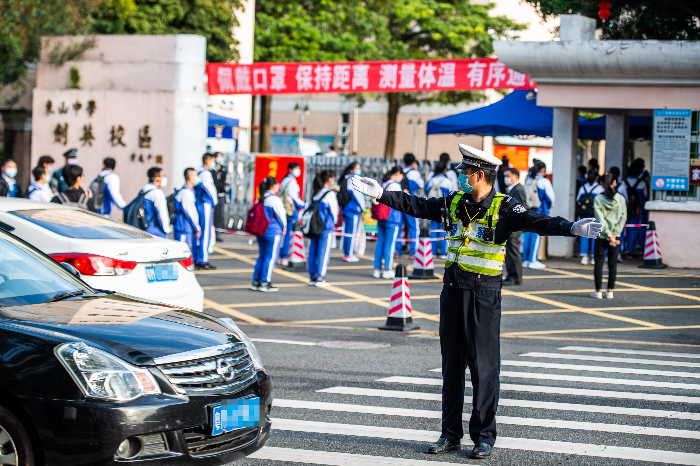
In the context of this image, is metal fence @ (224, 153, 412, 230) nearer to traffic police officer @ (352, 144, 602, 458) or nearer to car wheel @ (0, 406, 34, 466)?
traffic police officer @ (352, 144, 602, 458)

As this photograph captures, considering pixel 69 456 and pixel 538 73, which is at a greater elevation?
pixel 538 73

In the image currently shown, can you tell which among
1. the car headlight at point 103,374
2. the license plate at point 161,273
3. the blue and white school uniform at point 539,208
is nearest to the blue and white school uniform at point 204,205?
the blue and white school uniform at point 539,208

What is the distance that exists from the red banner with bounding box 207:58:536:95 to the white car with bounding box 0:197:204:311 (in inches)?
427

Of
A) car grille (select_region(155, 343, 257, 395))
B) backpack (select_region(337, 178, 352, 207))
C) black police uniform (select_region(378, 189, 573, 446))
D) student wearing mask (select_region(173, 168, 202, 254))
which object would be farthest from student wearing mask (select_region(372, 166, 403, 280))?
car grille (select_region(155, 343, 257, 395))

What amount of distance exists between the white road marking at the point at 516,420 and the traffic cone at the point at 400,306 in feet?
12.6

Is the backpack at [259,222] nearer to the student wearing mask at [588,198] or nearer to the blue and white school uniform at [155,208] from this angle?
the blue and white school uniform at [155,208]

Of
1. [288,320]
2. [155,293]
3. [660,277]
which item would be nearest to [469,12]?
[660,277]

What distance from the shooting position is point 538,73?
17.1 meters

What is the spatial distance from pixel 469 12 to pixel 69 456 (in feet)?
115

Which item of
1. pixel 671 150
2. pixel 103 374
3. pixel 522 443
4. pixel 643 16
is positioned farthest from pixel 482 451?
pixel 643 16

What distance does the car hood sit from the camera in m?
4.29

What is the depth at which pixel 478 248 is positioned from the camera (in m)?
5.54

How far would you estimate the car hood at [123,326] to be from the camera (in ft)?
14.1

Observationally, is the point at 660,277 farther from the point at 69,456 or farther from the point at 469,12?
the point at 469,12
